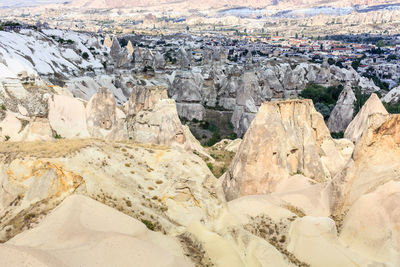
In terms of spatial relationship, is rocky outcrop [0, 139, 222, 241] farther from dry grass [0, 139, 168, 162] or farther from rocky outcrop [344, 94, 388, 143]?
rocky outcrop [344, 94, 388, 143]

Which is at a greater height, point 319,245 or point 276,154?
point 276,154

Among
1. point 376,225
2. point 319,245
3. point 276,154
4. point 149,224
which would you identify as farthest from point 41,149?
point 376,225

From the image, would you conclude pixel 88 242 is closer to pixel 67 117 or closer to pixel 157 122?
pixel 157 122

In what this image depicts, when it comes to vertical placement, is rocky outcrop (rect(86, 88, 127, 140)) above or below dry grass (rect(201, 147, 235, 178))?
above

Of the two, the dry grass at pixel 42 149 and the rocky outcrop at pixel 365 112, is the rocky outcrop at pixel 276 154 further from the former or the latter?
the dry grass at pixel 42 149

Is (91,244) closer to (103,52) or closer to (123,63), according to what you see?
(123,63)

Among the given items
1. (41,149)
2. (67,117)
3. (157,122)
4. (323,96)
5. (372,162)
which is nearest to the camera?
(41,149)

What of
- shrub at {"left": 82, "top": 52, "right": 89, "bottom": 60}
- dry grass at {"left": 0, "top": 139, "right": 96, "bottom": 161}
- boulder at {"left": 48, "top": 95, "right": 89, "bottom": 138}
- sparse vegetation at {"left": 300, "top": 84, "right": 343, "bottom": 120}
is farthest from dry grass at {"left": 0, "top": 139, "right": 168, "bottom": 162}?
shrub at {"left": 82, "top": 52, "right": 89, "bottom": 60}

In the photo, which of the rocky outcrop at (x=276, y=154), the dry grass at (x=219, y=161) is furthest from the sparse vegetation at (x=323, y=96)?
the rocky outcrop at (x=276, y=154)
